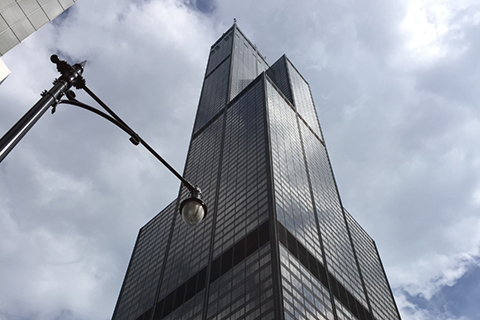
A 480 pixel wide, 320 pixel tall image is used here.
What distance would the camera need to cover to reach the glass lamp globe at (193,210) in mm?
9664

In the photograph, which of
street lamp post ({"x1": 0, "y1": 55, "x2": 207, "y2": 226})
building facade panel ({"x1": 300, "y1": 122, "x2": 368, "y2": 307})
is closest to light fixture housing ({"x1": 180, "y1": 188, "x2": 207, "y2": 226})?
street lamp post ({"x1": 0, "y1": 55, "x2": 207, "y2": 226})

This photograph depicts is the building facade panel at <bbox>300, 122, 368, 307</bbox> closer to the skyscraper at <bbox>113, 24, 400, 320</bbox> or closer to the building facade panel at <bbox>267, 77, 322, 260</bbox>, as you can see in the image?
the skyscraper at <bbox>113, 24, 400, 320</bbox>

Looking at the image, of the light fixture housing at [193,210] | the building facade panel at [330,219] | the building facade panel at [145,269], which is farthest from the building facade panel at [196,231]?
the light fixture housing at [193,210]

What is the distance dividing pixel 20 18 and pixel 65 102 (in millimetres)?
11760

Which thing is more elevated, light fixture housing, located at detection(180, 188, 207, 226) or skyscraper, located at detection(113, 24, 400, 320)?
skyscraper, located at detection(113, 24, 400, 320)

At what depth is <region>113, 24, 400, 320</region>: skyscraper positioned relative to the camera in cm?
7912

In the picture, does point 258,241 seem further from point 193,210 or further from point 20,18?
point 193,210

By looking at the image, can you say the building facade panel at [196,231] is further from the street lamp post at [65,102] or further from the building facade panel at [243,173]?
the street lamp post at [65,102]

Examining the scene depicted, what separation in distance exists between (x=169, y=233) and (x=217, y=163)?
93.2ft

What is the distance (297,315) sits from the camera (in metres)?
69.3

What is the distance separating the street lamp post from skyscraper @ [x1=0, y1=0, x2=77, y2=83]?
10.1 meters

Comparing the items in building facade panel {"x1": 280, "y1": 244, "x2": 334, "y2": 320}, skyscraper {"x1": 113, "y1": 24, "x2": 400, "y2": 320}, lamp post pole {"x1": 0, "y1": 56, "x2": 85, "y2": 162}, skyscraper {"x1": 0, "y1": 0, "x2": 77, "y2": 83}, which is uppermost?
skyscraper {"x1": 113, "y1": 24, "x2": 400, "y2": 320}

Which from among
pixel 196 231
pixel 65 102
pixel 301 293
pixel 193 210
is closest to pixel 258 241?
pixel 301 293

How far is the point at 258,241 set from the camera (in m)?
86.7
